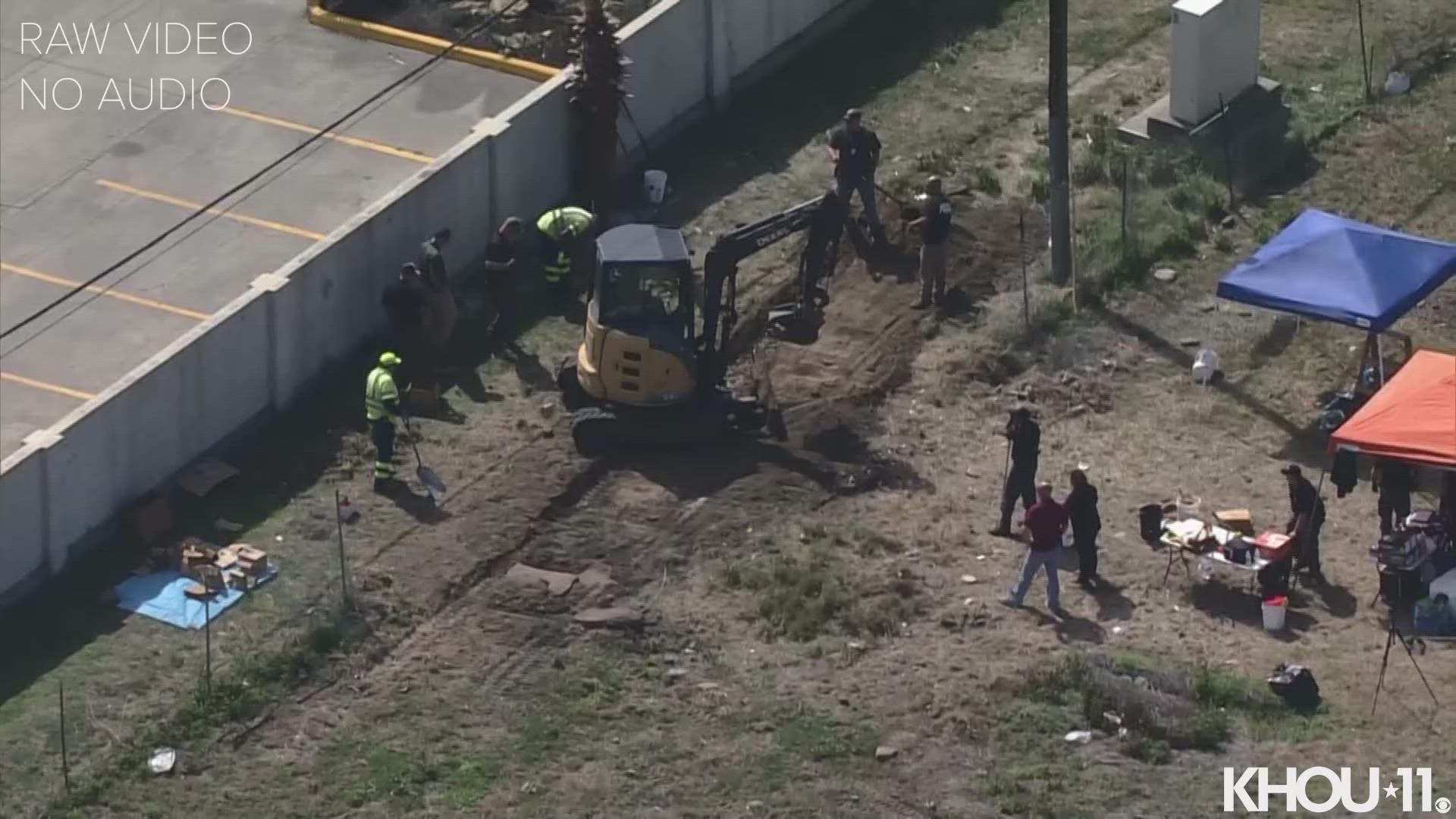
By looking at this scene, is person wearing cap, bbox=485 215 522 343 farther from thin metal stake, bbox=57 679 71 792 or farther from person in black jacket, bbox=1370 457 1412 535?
person in black jacket, bbox=1370 457 1412 535

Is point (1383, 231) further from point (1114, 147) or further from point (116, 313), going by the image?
point (116, 313)

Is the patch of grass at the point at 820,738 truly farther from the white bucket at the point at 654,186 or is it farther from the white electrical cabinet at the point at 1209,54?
the white electrical cabinet at the point at 1209,54

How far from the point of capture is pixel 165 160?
35.8m

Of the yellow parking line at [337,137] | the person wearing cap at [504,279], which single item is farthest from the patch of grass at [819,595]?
the yellow parking line at [337,137]

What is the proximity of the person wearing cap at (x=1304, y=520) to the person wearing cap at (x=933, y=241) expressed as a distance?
19.0ft

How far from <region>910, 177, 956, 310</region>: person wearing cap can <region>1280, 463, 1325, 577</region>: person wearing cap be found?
19.0 feet

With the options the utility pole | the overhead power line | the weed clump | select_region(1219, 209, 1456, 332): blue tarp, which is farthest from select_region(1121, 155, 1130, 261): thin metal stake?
the overhead power line

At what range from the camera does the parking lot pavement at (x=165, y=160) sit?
32250 mm

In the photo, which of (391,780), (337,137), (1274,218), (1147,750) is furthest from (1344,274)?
(337,137)

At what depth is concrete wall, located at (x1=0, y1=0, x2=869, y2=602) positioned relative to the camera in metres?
27.9

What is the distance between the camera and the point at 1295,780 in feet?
79.0

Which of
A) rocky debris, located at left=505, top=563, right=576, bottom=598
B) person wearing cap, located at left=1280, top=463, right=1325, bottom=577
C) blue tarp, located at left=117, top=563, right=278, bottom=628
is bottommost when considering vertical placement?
blue tarp, located at left=117, top=563, right=278, bottom=628

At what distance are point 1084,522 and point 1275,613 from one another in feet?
5.81

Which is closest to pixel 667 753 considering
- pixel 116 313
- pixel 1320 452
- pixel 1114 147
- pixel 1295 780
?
pixel 1295 780
